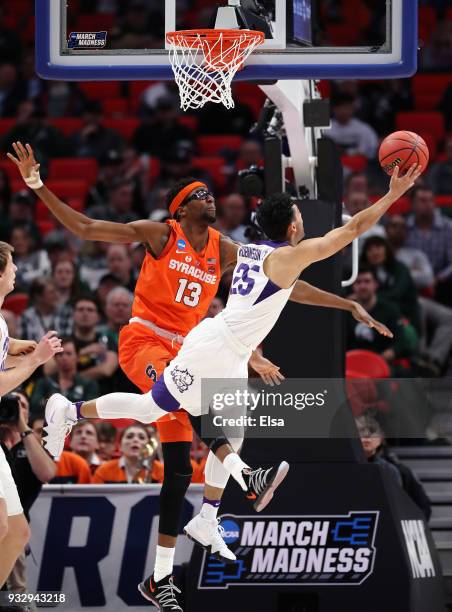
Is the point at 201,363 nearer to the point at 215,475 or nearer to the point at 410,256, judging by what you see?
the point at 215,475

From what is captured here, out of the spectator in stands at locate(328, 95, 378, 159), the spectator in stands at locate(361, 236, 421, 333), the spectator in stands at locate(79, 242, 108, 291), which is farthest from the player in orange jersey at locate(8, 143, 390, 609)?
the spectator in stands at locate(328, 95, 378, 159)

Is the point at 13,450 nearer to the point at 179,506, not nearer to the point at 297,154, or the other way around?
the point at 179,506

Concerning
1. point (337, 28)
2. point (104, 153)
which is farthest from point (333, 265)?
point (337, 28)

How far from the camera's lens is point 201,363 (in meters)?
8.25

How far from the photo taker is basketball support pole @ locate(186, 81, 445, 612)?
30.9 ft

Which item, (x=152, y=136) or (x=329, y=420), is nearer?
(x=329, y=420)

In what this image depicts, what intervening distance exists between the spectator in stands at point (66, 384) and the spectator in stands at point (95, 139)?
533 centimetres

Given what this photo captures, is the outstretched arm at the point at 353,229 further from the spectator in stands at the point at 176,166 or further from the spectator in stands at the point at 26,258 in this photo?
the spectator in stands at the point at 176,166

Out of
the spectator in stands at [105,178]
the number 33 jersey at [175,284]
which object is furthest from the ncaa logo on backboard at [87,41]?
the spectator in stands at [105,178]

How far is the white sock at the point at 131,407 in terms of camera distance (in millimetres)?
8328

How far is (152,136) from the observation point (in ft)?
57.0

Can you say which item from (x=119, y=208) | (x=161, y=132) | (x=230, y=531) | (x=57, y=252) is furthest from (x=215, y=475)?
(x=161, y=132)

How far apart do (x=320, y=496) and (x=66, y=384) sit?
11.1 ft

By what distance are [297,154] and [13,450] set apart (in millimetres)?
3055
